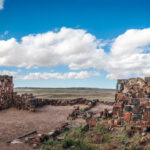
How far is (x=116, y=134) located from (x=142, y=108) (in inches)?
56.5

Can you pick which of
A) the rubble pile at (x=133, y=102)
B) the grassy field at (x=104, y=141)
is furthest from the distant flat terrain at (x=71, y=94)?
the grassy field at (x=104, y=141)

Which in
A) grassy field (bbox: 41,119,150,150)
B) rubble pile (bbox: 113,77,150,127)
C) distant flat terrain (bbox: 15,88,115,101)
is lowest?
distant flat terrain (bbox: 15,88,115,101)

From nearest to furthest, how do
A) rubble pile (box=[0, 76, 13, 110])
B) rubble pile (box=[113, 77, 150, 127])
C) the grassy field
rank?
the grassy field, rubble pile (box=[113, 77, 150, 127]), rubble pile (box=[0, 76, 13, 110])

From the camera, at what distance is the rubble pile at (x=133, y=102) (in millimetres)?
7086

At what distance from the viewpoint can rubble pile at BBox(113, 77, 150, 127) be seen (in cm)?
709

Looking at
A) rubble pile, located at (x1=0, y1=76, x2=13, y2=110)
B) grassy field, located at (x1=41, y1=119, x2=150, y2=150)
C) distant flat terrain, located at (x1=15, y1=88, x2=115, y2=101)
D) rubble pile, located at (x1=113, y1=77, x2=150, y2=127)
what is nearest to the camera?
grassy field, located at (x1=41, y1=119, x2=150, y2=150)

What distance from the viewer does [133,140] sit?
21.0 feet

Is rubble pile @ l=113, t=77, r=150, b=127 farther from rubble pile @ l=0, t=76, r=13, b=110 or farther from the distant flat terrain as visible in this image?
the distant flat terrain

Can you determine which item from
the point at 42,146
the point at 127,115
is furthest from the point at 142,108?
the point at 42,146

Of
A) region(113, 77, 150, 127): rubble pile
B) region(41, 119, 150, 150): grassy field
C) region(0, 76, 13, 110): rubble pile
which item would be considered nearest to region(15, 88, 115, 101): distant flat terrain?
region(0, 76, 13, 110): rubble pile

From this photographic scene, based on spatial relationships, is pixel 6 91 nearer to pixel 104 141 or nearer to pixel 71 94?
pixel 104 141

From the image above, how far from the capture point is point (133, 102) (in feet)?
24.1

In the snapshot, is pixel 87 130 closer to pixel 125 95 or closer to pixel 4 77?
pixel 125 95

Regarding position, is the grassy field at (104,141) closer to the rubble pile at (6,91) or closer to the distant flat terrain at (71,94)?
the rubble pile at (6,91)
